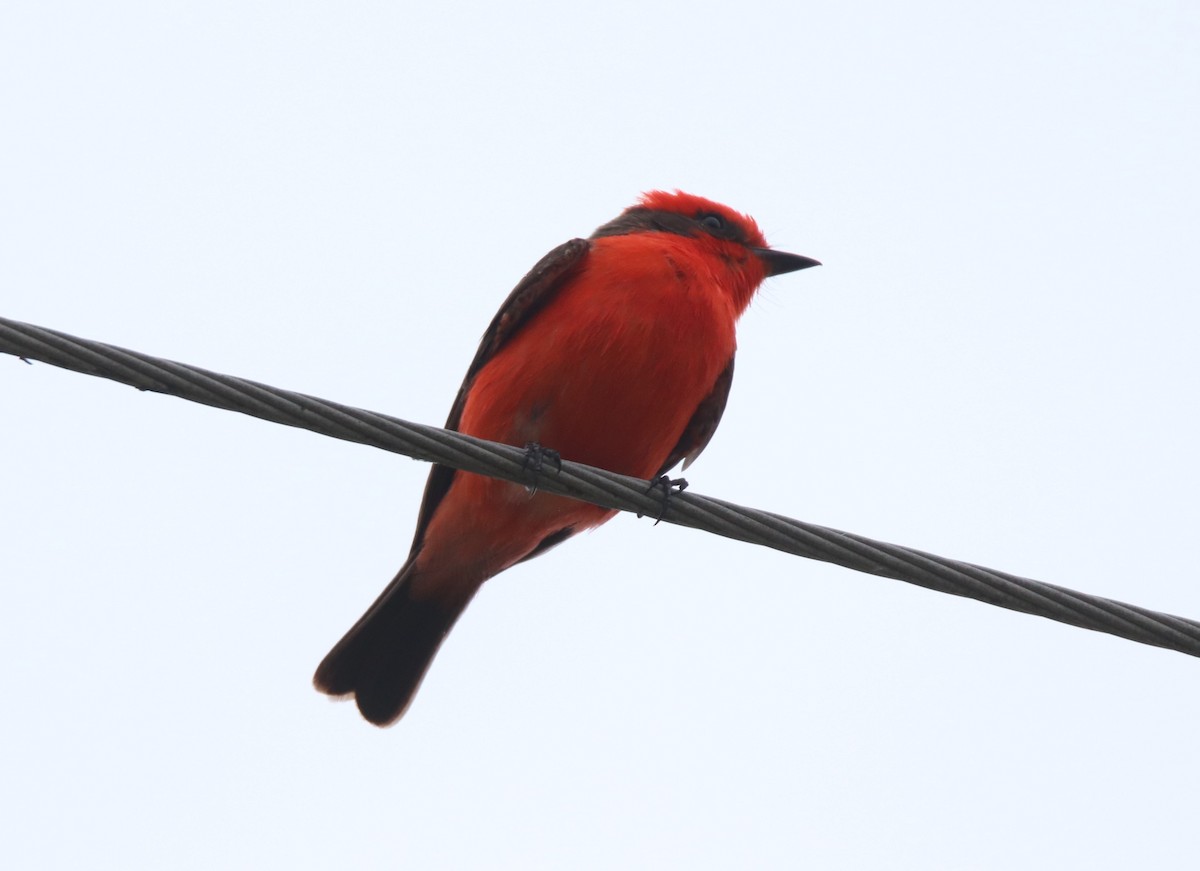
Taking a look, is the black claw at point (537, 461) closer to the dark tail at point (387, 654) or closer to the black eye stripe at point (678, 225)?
the dark tail at point (387, 654)

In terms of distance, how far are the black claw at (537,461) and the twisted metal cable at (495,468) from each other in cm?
22

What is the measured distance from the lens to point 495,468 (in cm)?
412

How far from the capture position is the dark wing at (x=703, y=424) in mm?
6168

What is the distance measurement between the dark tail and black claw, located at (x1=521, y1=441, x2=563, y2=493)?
217 cm

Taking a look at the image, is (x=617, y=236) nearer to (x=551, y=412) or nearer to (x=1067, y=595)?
(x=551, y=412)

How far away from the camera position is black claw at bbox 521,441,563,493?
4334 millimetres

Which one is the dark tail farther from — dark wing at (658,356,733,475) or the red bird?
dark wing at (658,356,733,475)

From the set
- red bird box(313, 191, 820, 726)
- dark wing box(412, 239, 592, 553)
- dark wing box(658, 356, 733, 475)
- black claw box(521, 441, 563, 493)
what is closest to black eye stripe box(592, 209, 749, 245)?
red bird box(313, 191, 820, 726)

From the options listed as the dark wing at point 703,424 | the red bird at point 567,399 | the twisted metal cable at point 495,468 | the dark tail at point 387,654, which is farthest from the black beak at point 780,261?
the twisted metal cable at point 495,468

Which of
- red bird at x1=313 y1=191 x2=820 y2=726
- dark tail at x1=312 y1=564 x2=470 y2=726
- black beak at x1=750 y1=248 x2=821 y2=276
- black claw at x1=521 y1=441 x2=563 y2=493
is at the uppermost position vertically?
black beak at x1=750 y1=248 x2=821 y2=276

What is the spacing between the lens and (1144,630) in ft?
11.9

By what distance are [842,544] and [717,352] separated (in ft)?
7.15

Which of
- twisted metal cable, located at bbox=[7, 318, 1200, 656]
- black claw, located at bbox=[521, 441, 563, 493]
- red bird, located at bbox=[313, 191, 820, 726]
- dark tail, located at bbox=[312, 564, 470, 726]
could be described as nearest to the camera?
twisted metal cable, located at bbox=[7, 318, 1200, 656]

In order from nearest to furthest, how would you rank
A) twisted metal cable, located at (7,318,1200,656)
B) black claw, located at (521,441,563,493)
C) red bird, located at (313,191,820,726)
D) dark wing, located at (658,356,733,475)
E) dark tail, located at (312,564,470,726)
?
twisted metal cable, located at (7,318,1200,656)
black claw, located at (521,441,563,493)
red bird, located at (313,191,820,726)
dark wing, located at (658,356,733,475)
dark tail, located at (312,564,470,726)
